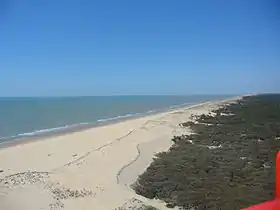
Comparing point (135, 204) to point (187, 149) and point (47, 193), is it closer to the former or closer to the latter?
point (47, 193)

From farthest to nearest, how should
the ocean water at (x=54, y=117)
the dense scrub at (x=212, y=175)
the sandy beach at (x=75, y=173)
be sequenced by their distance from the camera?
the ocean water at (x=54, y=117)
the sandy beach at (x=75, y=173)
the dense scrub at (x=212, y=175)

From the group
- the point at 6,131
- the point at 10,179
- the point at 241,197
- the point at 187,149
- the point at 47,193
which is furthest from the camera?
the point at 6,131

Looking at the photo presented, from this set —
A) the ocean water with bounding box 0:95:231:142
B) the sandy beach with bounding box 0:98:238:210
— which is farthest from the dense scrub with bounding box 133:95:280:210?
the ocean water with bounding box 0:95:231:142

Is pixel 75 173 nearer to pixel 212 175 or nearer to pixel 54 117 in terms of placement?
pixel 212 175

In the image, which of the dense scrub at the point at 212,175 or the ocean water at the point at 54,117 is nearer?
the dense scrub at the point at 212,175

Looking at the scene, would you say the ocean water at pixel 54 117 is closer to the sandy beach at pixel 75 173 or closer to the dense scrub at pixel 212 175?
the sandy beach at pixel 75 173

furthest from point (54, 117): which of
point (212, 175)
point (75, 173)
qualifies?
point (212, 175)

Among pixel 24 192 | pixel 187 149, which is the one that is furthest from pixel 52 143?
pixel 24 192

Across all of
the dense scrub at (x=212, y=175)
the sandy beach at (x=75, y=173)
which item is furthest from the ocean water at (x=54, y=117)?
the dense scrub at (x=212, y=175)
